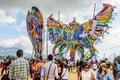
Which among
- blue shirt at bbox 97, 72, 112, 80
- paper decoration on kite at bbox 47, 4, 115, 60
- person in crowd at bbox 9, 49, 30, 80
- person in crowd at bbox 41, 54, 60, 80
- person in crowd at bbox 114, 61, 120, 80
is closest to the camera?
person in crowd at bbox 9, 49, 30, 80

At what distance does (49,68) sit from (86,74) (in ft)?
3.59

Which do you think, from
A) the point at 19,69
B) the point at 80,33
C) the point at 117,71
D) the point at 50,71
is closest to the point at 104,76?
the point at 50,71

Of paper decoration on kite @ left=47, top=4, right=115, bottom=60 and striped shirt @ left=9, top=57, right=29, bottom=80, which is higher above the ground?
paper decoration on kite @ left=47, top=4, right=115, bottom=60

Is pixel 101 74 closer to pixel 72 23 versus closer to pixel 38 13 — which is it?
pixel 38 13

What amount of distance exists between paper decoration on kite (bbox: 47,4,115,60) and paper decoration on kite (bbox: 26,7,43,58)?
6.29 metres

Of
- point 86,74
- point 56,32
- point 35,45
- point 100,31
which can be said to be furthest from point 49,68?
point 56,32

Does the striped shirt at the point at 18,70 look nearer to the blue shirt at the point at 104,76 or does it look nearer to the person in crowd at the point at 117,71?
the blue shirt at the point at 104,76

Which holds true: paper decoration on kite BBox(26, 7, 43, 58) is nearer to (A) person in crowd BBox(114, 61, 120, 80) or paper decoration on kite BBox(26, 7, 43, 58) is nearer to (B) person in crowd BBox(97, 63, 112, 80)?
(A) person in crowd BBox(114, 61, 120, 80)

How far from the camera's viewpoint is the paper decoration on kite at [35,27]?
30.7 meters

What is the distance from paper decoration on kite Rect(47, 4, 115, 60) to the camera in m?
35.7

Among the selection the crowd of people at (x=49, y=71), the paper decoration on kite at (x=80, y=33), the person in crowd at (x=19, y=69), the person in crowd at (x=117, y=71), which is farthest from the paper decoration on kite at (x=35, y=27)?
the person in crowd at (x=19, y=69)

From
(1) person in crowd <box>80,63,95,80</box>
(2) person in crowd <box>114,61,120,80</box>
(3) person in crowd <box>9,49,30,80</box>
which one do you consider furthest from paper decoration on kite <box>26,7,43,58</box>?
(3) person in crowd <box>9,49,30,80</box>

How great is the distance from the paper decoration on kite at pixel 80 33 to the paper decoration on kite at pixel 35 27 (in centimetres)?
629

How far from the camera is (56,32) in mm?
38438
